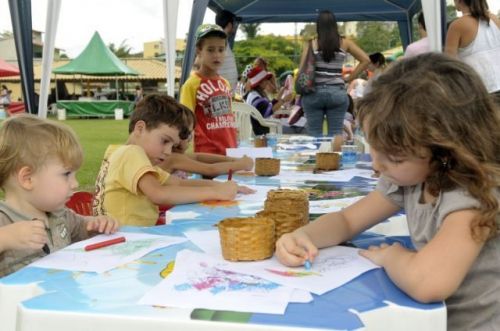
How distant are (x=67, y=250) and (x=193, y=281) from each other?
39cm

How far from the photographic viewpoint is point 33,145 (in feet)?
4.59

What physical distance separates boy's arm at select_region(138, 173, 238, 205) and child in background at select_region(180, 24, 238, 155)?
1437mm

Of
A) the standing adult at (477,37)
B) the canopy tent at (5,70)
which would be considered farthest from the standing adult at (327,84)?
the canopy tent at (5,70)

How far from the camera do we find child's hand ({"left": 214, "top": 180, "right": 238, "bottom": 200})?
1777mm

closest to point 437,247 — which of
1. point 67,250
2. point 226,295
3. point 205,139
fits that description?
point 226,295

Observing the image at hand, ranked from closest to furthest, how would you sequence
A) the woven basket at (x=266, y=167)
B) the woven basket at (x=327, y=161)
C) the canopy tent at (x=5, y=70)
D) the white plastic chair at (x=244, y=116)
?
the woven basket at (x=266, y=167), the woven basket at (x=327, y=161), the white plastic chair at (x=244, y=116), the canopy tent at (x=5, y=70)

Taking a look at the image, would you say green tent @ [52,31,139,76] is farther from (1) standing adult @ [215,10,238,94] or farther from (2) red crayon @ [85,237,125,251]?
(2) red crayon @ [85,237,125,251]

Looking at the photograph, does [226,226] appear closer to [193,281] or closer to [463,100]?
[193,281]

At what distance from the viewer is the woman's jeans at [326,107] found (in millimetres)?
4488

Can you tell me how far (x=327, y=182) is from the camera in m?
2.20

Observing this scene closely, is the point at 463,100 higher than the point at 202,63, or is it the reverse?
the point at 202,63

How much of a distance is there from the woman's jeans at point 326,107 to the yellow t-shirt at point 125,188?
2712mm

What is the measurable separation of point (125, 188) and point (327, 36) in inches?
121

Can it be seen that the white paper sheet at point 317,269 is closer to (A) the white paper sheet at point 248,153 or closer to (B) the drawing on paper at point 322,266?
(B) the drawing on paper at point 322,266
